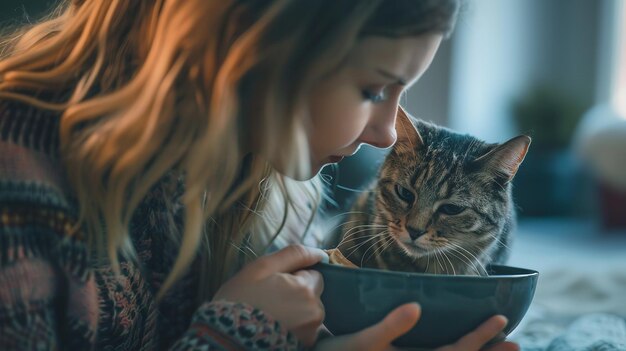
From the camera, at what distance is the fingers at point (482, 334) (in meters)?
0.77

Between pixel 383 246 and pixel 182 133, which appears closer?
pixel 182 133

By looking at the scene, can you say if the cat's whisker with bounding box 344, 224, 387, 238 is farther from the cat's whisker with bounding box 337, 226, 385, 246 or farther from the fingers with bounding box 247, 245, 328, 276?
the fingers with bounding box 247, 245, 328, 276

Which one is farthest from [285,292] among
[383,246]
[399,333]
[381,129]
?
[383,246]

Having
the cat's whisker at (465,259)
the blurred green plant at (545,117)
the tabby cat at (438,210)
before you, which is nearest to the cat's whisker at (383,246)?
the tabby cat at (438,210)

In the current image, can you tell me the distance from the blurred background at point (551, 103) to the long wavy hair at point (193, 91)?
80.3 inches

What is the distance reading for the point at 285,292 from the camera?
805 mm

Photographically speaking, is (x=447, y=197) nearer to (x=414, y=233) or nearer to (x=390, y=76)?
(x=414, y=233)

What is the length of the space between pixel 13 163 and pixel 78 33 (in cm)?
21

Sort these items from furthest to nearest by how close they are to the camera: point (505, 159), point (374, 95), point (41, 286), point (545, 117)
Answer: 1. point (545, 117)
2. point (505, 159)
3. point (374, 95)
4. point (41, 286)

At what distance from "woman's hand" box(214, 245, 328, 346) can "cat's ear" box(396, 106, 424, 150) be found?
0.39 meters

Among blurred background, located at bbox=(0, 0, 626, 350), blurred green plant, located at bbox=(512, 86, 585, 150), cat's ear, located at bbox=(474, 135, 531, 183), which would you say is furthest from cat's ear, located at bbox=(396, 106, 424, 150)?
blurred green plant, located at bbox=(512, 86, 585, 150)

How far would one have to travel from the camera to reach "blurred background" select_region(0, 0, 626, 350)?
11.7 ft

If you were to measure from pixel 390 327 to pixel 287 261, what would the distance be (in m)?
0.15

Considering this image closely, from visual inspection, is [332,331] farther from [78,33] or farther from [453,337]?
[78,33]
